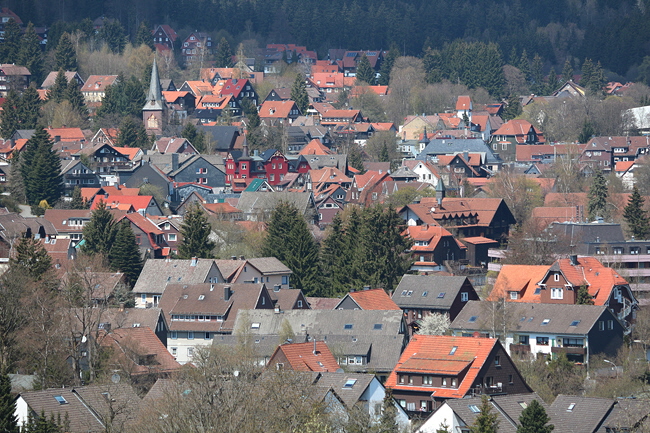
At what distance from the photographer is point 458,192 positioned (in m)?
82.6

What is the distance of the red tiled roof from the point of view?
53312mm

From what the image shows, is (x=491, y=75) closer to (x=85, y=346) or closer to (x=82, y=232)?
(x=82, y=232)

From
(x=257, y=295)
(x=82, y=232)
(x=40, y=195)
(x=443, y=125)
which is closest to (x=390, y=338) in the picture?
(x=257, y=295)

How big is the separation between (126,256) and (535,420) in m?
29.9

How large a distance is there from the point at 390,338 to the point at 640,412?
553 inches

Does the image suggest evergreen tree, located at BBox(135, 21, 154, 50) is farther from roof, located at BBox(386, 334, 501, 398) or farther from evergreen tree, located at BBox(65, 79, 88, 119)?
roof, located at BBox(386, 334, 501, 398)

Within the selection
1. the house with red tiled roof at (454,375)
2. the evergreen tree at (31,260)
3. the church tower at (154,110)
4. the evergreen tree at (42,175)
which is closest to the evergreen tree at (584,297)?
the house with red tiled roof at (454,375)

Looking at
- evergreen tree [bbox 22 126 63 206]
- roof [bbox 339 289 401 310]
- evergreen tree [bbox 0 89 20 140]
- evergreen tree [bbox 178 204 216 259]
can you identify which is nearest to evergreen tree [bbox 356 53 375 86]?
evergreen tree [bbox 0 89 20 140]

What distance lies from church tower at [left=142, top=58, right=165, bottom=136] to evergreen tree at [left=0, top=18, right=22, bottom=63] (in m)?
16.3

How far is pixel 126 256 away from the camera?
2383 inches

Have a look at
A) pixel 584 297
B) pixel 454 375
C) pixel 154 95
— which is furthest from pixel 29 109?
pixel 454 375

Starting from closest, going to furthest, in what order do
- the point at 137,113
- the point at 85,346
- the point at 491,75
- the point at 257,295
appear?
the point at 85,346
the point at 257,295
the point at 137,113
the point at 491,75

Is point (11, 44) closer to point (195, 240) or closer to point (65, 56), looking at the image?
point (65, 56)

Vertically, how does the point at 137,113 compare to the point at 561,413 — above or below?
below
